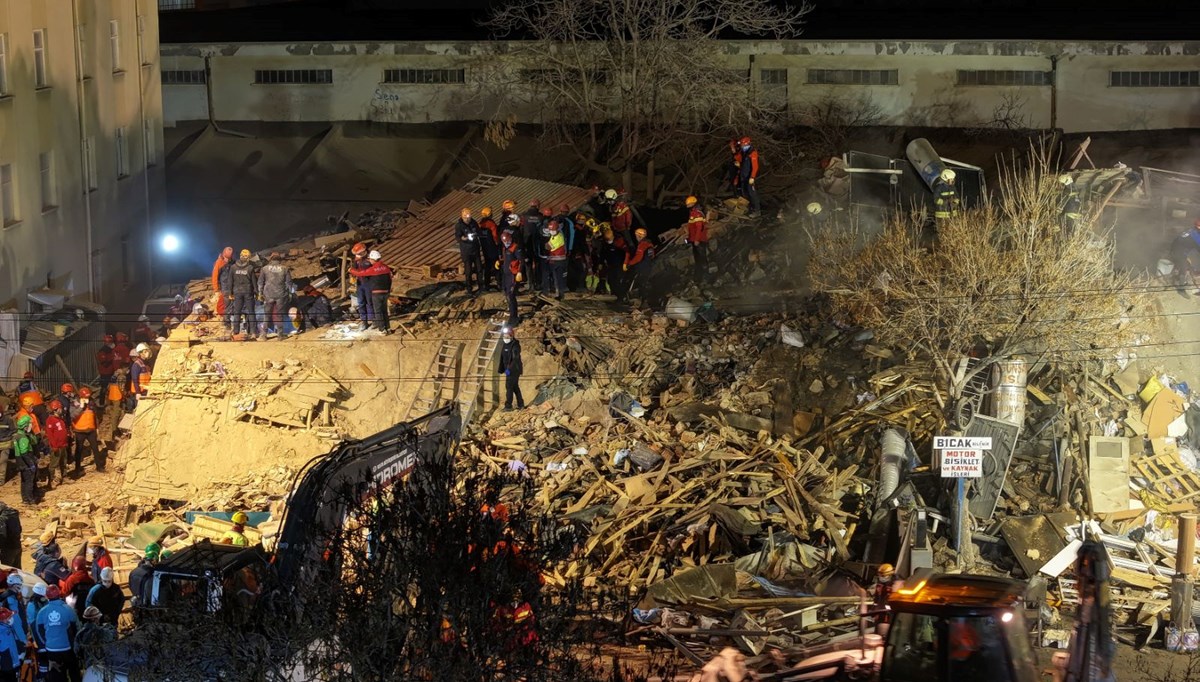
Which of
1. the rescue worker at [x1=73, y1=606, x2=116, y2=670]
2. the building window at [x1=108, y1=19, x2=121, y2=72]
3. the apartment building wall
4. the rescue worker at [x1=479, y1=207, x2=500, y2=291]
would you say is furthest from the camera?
the building window at [x1=108, y1=19, x2=121, y2=72]

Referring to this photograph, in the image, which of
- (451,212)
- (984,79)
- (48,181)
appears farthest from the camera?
(984,79)

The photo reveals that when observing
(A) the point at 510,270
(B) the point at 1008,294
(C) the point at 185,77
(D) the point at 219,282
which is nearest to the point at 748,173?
(A) the point at 510,270

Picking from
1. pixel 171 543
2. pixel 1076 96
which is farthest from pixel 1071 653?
pixel 1076 96

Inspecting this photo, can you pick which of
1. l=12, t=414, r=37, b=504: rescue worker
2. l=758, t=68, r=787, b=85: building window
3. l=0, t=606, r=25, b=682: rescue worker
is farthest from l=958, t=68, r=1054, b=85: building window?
l=0, t=606, r=25, b=682: rescue worker

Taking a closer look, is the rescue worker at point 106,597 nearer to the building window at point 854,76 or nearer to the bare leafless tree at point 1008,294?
the bare leafless tree at point 1008,294

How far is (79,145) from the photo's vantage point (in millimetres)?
35750

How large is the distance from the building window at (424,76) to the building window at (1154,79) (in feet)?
52.1

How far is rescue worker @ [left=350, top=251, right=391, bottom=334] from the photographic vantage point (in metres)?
28.7

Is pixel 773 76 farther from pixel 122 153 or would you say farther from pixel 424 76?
pixel 122 153

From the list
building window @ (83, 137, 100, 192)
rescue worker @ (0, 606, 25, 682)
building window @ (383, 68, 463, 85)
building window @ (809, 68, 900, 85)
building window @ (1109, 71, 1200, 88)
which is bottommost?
rescue worker @ (0, 606, 25, 682)

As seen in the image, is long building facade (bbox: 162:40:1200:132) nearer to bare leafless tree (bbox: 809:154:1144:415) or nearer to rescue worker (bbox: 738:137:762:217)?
rescue worker (bbox: 738:137:762:217)

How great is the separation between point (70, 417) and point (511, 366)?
7336 mm

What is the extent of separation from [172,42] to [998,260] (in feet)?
89.7

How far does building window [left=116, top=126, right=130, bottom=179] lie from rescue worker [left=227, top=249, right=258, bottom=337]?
412 inches
